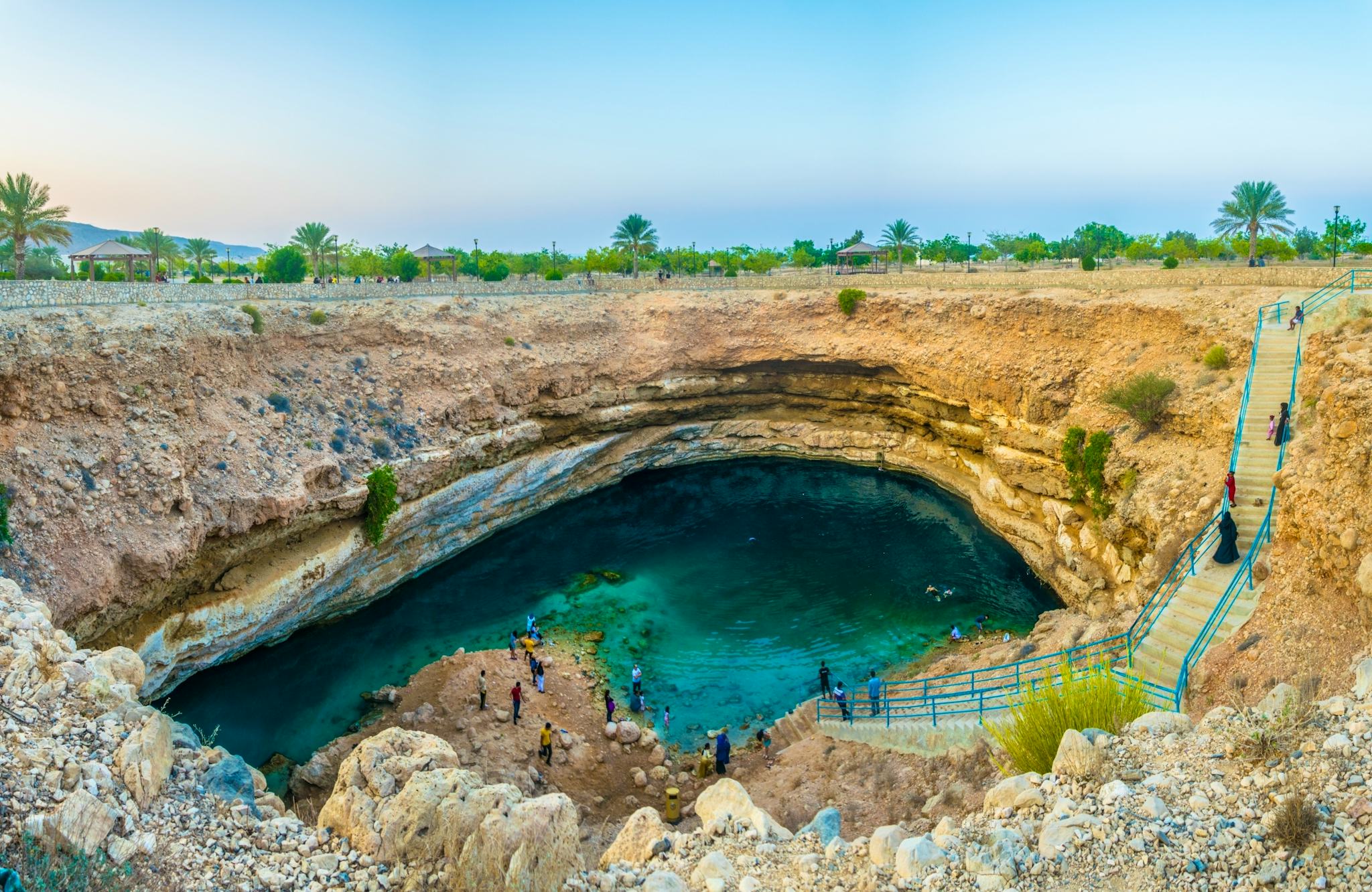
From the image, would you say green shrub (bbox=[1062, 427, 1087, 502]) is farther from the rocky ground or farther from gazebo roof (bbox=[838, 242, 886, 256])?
gazebo roof (bbox=[838, 242, 886, 256])

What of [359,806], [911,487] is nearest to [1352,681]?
[359,806]

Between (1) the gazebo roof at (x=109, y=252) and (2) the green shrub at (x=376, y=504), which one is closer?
(2) the green shrub at (x=376, y=504)

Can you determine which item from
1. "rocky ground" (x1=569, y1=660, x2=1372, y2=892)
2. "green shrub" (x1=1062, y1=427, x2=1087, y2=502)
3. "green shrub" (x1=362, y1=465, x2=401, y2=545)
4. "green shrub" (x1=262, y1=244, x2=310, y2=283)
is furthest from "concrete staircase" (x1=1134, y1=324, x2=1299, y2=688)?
"green shrub" (x1=262, y1=244, x2=310, y2=283)

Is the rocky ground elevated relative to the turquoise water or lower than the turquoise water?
elevated

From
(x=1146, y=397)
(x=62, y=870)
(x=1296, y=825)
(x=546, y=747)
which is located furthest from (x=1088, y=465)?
(x=62, y=870)

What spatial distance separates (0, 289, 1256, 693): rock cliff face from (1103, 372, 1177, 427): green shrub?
0.77 metres

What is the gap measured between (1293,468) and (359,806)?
18706 millimetres

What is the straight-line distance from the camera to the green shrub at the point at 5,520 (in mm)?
19328

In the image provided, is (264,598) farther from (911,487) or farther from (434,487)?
(911,487)

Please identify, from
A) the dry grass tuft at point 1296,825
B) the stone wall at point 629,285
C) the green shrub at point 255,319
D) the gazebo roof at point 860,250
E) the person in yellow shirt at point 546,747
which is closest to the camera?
the dry grass tuft at point 1296,825

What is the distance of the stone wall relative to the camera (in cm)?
2695

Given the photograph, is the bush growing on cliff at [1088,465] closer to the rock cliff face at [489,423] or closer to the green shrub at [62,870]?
the rock cliff face at [489,423]

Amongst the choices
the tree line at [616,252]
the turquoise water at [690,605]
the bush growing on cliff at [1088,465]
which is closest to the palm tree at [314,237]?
the tree line at [616,252]

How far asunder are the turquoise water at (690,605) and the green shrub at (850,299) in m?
10.4
